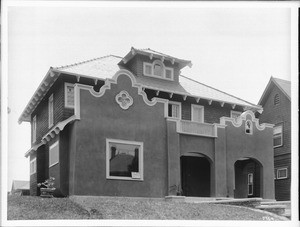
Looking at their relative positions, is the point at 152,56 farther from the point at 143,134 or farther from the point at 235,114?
the point at 235,114

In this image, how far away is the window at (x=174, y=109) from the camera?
65.9 feet

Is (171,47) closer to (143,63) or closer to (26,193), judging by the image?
(143,63)

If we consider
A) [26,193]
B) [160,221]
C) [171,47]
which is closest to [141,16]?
[171,47]

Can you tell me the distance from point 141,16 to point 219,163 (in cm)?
785

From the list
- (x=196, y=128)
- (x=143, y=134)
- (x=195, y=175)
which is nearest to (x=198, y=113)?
(x=196, y=128)

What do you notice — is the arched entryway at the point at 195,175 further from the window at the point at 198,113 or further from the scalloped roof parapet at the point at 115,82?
the scalloped roof parapet at the point at 115,82

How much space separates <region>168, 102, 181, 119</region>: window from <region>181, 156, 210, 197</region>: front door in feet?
5.65

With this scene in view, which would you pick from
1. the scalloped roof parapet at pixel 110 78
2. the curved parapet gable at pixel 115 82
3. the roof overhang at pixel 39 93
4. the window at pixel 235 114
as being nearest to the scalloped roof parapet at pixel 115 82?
the curved parapet gable at pixel 115 82

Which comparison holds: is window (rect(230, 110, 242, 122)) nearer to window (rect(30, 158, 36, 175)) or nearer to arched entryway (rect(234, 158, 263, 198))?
arched entryway (rect(234, 158, 263, 198))

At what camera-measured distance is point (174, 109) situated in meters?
20.2

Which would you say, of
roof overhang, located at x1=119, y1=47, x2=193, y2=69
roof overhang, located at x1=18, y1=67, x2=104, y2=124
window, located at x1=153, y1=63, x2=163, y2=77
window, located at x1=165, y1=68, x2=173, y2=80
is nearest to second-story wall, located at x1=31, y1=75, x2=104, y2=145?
roof overhang, located at x1=18, y1=67, x2=104, y2=124

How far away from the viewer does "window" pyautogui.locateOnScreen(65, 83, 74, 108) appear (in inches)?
696

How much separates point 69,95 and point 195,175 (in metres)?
5.72

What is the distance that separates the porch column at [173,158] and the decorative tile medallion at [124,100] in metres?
1.75
